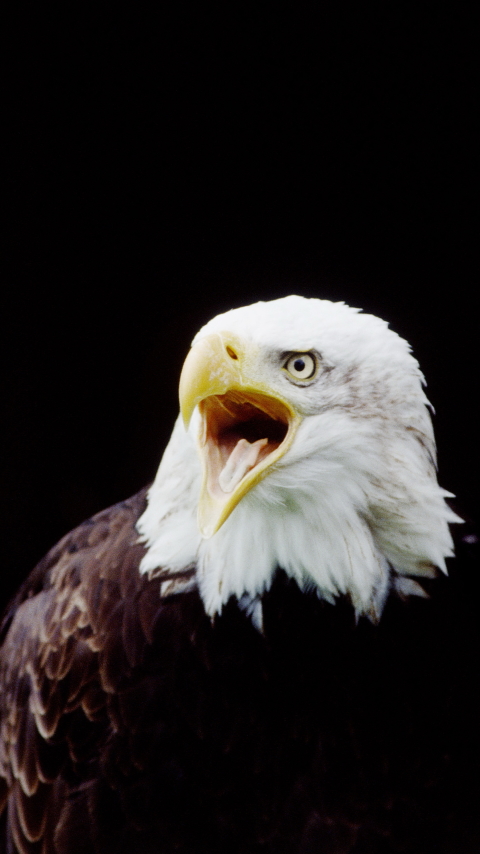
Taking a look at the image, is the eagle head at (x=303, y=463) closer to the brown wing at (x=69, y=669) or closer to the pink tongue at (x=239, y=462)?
the pink tongue at (x=239, y=462)

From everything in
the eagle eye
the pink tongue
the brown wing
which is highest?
the eagle eye

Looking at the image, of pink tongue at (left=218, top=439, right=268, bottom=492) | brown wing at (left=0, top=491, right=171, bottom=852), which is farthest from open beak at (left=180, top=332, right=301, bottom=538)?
brown wing at (left=0, top=491, right=171, bottom=852)

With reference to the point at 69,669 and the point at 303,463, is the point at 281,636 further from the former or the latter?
the point at 69,669

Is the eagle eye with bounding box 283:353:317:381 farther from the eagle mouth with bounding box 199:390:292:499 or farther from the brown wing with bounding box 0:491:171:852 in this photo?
the brown wing with bounding box 0:491:171:852

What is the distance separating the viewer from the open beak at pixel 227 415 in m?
1.10

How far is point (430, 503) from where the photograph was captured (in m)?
1.21

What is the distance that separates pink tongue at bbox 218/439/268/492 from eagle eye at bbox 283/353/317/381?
12 cm

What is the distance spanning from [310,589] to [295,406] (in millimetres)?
318

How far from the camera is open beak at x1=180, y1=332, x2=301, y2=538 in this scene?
43.2 inches

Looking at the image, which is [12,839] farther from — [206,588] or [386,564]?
[386,564]

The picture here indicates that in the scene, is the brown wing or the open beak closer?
the open beak

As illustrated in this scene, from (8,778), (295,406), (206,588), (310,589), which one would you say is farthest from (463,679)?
(8,778)

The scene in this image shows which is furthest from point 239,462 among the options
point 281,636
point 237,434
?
point 281,636

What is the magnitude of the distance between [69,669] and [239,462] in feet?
1.96
